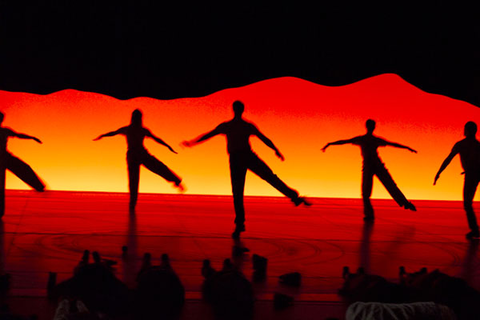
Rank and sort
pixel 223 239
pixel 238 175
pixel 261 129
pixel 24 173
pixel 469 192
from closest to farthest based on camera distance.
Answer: pixel 238 175
pixel 223 239
pixel 24 173
pixel 469 192
pixel 261 129

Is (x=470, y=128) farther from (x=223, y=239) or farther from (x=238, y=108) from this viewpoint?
(x=223, y=239)

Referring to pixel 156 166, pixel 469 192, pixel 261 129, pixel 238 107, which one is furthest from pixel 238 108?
pixel 261 129

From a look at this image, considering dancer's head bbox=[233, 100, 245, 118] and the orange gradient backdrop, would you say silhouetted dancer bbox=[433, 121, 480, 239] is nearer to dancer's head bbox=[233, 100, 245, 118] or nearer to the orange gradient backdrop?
dancer's head bbox=[233, 100, 245, 118]

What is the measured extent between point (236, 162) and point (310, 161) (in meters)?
5.19

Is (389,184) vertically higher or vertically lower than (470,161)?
lower

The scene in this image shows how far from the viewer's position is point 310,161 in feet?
40.9

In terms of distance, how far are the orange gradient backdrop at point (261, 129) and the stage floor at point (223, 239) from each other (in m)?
0.67

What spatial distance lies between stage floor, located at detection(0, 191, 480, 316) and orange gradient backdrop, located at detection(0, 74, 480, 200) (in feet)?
2.19

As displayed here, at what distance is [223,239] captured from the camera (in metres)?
7.55

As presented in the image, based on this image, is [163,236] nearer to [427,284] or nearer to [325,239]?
[325,239]

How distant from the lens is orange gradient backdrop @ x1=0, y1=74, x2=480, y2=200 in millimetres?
11836

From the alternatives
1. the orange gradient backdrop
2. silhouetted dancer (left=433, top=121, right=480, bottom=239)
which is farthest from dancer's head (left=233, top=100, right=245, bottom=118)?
the orange gradient backdrop

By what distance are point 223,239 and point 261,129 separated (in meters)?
4.72

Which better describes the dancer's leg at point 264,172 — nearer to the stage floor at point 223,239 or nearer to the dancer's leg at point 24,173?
the stage floor at point 223,239
